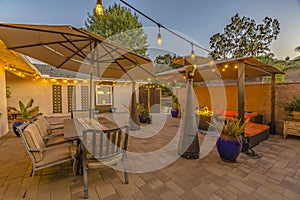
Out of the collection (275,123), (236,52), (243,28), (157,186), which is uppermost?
(243,28)

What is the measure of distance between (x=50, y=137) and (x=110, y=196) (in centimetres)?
198

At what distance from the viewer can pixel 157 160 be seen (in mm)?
3363

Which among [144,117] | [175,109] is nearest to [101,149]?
[144,117]

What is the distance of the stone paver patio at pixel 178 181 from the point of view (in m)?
2.19

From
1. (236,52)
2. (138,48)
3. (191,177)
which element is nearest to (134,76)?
(191,177)

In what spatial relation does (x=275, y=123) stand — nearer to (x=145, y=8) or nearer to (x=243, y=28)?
(x=145, y=8)

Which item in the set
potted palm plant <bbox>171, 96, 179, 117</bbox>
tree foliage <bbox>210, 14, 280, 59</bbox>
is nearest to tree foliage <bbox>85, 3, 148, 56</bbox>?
potted palm plant <bbox>171, 96, 179, 117</bbox>

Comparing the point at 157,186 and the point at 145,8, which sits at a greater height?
the point at 145,8

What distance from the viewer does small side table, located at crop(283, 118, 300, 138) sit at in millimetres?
4773

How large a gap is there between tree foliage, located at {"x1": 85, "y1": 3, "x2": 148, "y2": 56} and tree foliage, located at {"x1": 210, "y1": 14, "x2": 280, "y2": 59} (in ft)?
24.4

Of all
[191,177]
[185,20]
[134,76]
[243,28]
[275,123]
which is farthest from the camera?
[243,28]

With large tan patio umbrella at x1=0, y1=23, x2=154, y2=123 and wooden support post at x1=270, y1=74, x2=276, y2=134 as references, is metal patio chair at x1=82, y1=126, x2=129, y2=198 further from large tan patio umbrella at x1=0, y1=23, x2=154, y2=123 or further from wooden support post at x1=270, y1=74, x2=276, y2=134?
wooden support post at x1=270, y1=74, x2=276, y2=134

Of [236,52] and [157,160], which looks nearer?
[157,160]

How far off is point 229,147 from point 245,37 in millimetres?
14110
